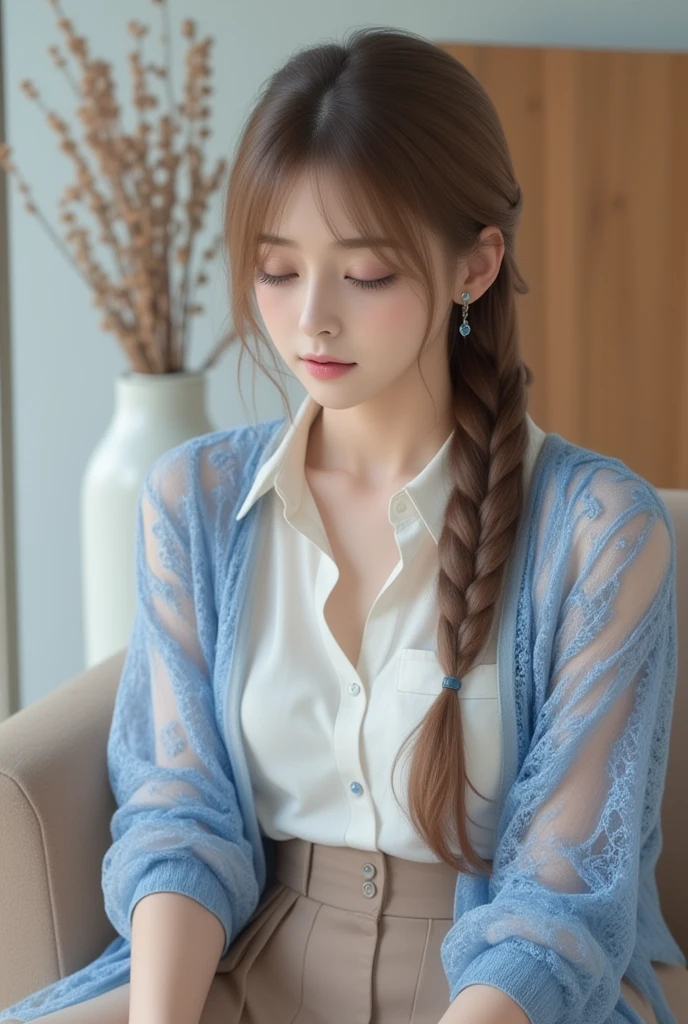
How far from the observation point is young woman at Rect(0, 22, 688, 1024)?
1255 millimetres

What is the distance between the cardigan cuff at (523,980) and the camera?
3.85ft

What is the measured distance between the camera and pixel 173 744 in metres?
1.47

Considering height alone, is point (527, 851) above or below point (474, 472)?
below

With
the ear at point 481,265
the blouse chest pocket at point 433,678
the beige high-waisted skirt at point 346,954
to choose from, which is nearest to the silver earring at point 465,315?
the ear at point 481,265

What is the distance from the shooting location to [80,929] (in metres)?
1.46

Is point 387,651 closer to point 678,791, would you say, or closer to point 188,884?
point 188,884

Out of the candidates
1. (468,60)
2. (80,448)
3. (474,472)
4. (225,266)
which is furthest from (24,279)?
(474,472)

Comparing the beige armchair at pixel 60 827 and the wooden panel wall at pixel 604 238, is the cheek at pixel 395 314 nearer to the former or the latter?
the beige armchair at pixel 60 827

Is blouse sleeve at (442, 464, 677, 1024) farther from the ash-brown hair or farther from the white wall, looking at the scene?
the white wall

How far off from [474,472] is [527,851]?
39 cm

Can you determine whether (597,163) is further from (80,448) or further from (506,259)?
(80,448)

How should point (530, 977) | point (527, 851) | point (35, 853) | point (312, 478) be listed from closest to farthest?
point (530, 977) → point (527, 851) → point (35, 853) → point (312, 478)

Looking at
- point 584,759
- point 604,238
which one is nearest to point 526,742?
point 584,759

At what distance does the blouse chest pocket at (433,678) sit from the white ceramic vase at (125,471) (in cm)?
104
